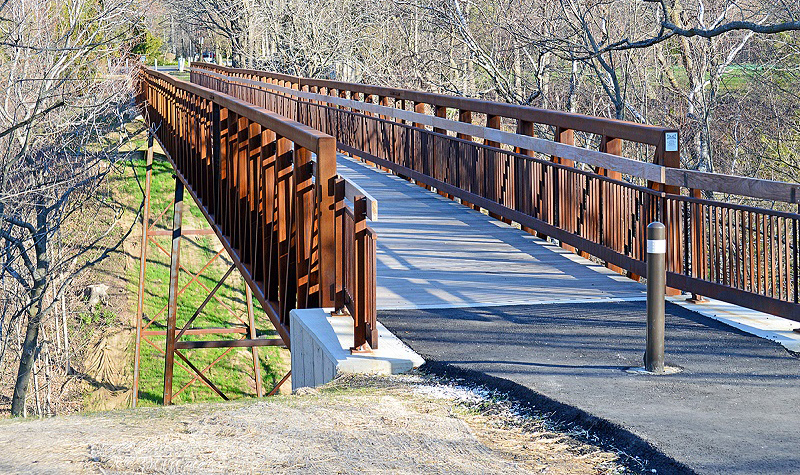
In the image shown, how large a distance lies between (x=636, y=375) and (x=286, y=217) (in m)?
3.77

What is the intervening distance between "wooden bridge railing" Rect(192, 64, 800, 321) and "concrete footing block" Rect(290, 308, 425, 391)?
7.02 feet

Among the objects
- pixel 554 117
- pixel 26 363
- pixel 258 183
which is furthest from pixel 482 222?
pixel 26 363

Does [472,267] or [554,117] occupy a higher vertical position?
[554,117]

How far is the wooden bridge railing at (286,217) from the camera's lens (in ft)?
19.8

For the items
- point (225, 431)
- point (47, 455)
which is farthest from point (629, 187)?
point (47, 455)

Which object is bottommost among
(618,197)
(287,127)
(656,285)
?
(656,285)

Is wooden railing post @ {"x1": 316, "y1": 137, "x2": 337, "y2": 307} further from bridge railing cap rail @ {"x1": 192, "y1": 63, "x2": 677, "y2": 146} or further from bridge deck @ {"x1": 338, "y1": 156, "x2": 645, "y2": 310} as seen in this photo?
bridge railing cap rail @ {"x1": 192, "y1": 63, "x2": 677, "y2": 146}

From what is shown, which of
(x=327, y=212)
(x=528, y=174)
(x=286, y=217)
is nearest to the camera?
(x=327, y=212)

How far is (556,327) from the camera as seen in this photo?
240 inches

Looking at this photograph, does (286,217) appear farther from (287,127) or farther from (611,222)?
(611,222)

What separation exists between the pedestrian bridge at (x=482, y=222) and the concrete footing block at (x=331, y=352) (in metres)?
0.13

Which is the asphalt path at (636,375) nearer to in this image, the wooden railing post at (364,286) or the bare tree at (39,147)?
the wooden railing post at (364,286)

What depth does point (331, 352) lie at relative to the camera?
18.3 feet

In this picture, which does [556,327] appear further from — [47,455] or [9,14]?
[9,14]
